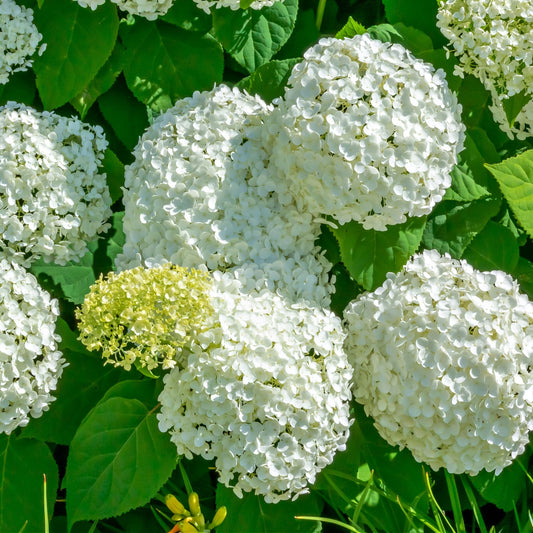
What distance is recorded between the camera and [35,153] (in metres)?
1.85

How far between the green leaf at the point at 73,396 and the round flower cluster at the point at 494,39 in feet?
3.57

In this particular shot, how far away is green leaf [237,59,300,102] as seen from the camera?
199 cm

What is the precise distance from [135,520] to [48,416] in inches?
13.3

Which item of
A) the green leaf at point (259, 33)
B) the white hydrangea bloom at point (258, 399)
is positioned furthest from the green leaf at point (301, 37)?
the white hydrangea bloom at point (258, 399)

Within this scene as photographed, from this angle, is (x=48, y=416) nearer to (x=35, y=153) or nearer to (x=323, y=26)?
(x=35, y=153)

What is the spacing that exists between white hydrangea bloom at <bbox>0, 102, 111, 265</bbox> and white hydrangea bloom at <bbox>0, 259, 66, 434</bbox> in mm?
98

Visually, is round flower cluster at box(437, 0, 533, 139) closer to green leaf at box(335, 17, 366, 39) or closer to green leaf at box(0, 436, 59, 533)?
green leaf at box(335, 17, 366, 39)

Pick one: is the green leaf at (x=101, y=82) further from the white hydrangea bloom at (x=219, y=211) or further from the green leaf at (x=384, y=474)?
the green leaf at (x=384, y=474)

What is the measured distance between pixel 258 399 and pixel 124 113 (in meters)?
0.94

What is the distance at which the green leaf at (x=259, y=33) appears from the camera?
2.03 m

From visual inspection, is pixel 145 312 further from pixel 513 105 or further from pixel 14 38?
pixel 513 105

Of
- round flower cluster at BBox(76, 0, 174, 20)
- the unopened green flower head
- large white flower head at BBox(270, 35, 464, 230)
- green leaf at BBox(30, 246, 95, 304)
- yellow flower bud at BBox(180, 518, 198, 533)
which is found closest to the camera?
Result: yellow flower bud at BBox(180, 518, 198, 533)

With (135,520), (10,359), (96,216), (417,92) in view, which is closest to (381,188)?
(417,92)

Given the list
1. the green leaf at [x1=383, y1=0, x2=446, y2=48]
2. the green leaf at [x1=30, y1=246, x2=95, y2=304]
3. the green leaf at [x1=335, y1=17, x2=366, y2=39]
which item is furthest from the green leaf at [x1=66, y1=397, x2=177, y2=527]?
the green leaf at [x1=383, y1=0, x2=446, y2=48]
